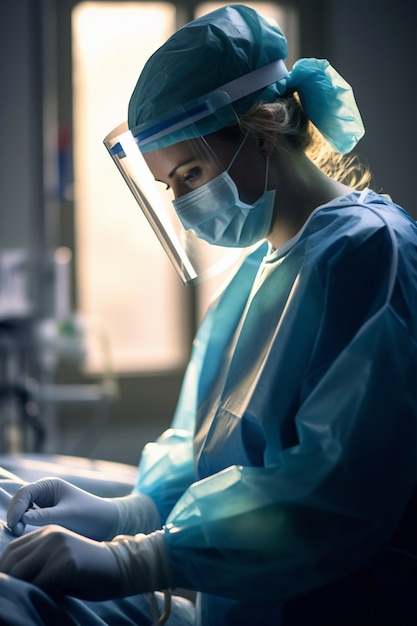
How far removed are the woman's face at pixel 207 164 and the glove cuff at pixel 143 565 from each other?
0.54m

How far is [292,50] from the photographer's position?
457cm

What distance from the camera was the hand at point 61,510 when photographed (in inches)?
45.0

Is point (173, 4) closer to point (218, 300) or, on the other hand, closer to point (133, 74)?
point (133, 74)

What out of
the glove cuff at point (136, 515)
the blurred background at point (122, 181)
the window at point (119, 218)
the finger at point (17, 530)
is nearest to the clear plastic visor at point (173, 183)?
the glove cuff at point (136, 515)

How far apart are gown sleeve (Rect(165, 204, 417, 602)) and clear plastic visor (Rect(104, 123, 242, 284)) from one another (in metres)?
0.39

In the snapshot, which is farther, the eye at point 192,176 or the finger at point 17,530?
the eye at point 192,176

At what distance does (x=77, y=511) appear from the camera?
121cm

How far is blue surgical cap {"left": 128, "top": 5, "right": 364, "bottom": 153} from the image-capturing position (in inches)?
46.7

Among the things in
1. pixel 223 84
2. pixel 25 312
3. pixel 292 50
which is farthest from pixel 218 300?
pixel 292 50

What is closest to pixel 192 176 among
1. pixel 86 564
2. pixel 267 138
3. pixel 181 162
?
pixel 181 162

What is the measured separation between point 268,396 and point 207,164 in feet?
1.26

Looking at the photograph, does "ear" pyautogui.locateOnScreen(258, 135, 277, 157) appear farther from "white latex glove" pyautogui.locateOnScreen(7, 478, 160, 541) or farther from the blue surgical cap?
"white latex glove" pyautogui.locateOnScreen(7, 478, 160, 541)

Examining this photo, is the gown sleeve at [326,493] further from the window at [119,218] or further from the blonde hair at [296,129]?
the window at [119,218]

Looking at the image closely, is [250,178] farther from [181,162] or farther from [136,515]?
[136,515]
